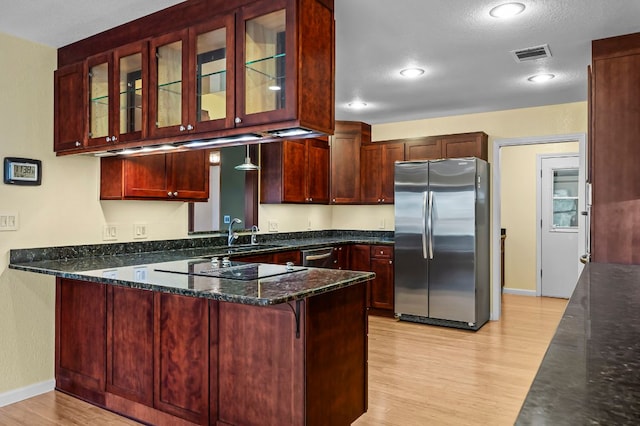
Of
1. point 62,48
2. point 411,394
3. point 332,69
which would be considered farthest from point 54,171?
point 411,394

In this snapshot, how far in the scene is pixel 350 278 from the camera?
2375mm

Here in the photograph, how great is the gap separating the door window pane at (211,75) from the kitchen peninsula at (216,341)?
94 centimetres

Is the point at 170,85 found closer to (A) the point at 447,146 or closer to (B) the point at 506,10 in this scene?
(B) the point at 506,10

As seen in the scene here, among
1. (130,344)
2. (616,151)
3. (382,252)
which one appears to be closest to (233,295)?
(130,344)

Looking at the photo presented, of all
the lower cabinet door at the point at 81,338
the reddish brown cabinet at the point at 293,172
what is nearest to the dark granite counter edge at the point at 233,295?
the lower cabinet door at the point at 81,338

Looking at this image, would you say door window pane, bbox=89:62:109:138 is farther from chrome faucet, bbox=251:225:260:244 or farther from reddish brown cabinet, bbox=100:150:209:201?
chrome faucet, bbox=251:225:260:244

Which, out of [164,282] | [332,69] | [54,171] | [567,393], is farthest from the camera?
[54,171]

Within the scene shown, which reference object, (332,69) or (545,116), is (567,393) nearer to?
(332,69)

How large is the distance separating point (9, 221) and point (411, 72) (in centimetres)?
327

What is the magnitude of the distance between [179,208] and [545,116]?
4077 millimetres

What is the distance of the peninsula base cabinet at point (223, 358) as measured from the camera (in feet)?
7.20

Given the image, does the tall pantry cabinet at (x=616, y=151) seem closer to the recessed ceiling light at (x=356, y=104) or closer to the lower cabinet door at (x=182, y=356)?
the recessed ceiling light at (x=356, y=104)

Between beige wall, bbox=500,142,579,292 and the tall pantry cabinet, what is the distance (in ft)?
12.5

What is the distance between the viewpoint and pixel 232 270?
8.83 ft
